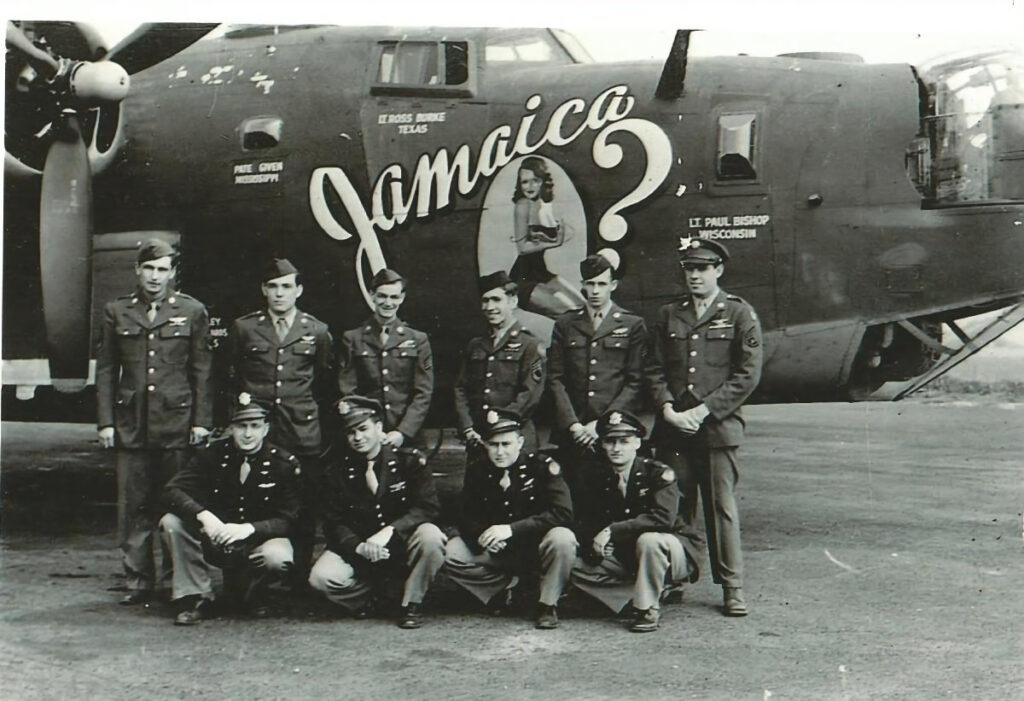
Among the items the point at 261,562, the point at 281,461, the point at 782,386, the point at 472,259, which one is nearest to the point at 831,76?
the point at 782,386

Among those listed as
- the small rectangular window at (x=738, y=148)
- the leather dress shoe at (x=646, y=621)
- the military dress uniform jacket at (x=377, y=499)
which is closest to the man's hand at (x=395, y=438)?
the military dress uniform jacket at (x=377, y=499)

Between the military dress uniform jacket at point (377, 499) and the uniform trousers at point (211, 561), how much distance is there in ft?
0.96

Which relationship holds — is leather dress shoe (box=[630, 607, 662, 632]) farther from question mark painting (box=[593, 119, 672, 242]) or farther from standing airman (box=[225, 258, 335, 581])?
question mark painting (box=[593, 119, 672, 242])

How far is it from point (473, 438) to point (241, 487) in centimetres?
136

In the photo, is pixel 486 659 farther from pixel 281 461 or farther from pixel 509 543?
pixel 281 461

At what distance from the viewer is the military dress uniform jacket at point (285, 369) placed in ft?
20.4

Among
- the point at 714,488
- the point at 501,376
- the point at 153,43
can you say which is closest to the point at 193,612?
the point at 501,376

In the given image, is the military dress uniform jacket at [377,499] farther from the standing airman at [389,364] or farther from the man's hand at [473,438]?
the standing airman at [389,364]

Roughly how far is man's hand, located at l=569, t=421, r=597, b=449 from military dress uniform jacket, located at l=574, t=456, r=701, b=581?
316 millimetres

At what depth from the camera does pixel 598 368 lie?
618cm

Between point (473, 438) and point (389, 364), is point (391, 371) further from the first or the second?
point (473, 438)

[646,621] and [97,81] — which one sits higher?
[97,81]

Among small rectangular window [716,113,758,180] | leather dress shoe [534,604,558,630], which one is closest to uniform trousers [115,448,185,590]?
leather dress shoe [534,604,558,630]

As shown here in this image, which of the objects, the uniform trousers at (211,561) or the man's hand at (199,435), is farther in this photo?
the man's hand at (199,435)
